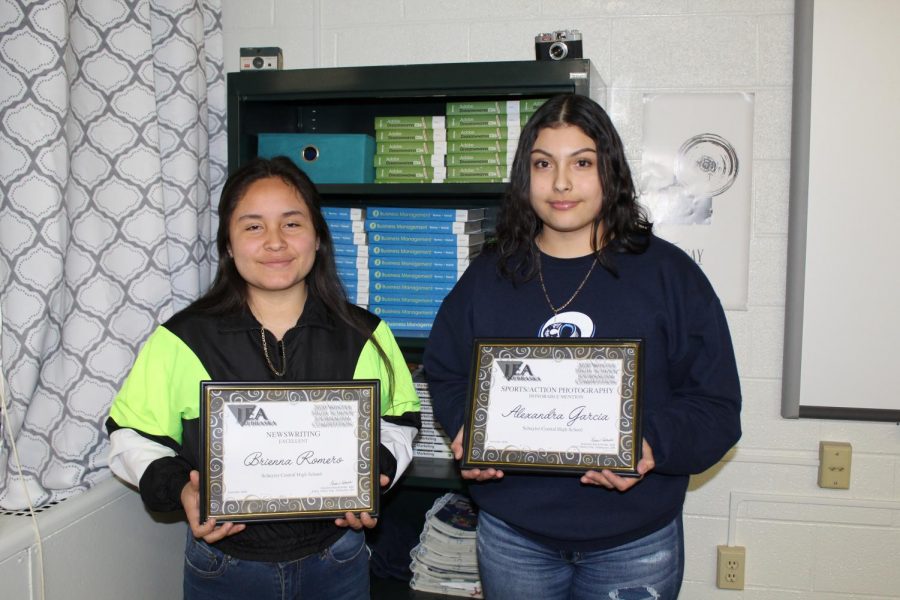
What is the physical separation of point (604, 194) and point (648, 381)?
37 centimetres

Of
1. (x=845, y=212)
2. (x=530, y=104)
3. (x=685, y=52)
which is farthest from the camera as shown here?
(x=685, y=52)

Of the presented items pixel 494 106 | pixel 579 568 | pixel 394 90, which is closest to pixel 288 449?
pixel 579 568

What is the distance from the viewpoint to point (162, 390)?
57.8 inches

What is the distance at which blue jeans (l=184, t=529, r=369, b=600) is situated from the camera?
1.47 meters

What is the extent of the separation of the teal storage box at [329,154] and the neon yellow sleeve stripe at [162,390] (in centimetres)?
81

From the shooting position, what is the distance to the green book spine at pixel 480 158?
2.13 m

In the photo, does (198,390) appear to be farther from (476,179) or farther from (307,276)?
(476,179)

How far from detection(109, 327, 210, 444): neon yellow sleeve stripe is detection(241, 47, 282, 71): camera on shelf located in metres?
1.03

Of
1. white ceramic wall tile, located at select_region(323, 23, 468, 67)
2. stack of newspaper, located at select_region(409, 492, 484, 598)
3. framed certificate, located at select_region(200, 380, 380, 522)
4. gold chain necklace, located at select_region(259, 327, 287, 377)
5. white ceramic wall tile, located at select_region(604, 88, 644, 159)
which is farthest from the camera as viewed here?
white ceramic wall tile, located at select_region(323, 23, 468, 67)

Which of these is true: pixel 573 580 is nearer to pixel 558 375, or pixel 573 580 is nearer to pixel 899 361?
pixel 558 375

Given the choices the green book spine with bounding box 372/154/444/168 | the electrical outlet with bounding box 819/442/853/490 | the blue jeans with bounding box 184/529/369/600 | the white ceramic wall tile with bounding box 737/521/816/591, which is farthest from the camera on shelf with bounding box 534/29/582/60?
the white ceramic wall tile with bounding box 737/521/816/591

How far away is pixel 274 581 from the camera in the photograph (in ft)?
4.83

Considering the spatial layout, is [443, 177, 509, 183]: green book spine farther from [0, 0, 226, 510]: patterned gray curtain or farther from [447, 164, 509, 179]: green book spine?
[0, 0, 226, 510]: patterned gray curtain

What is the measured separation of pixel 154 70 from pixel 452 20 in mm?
944
